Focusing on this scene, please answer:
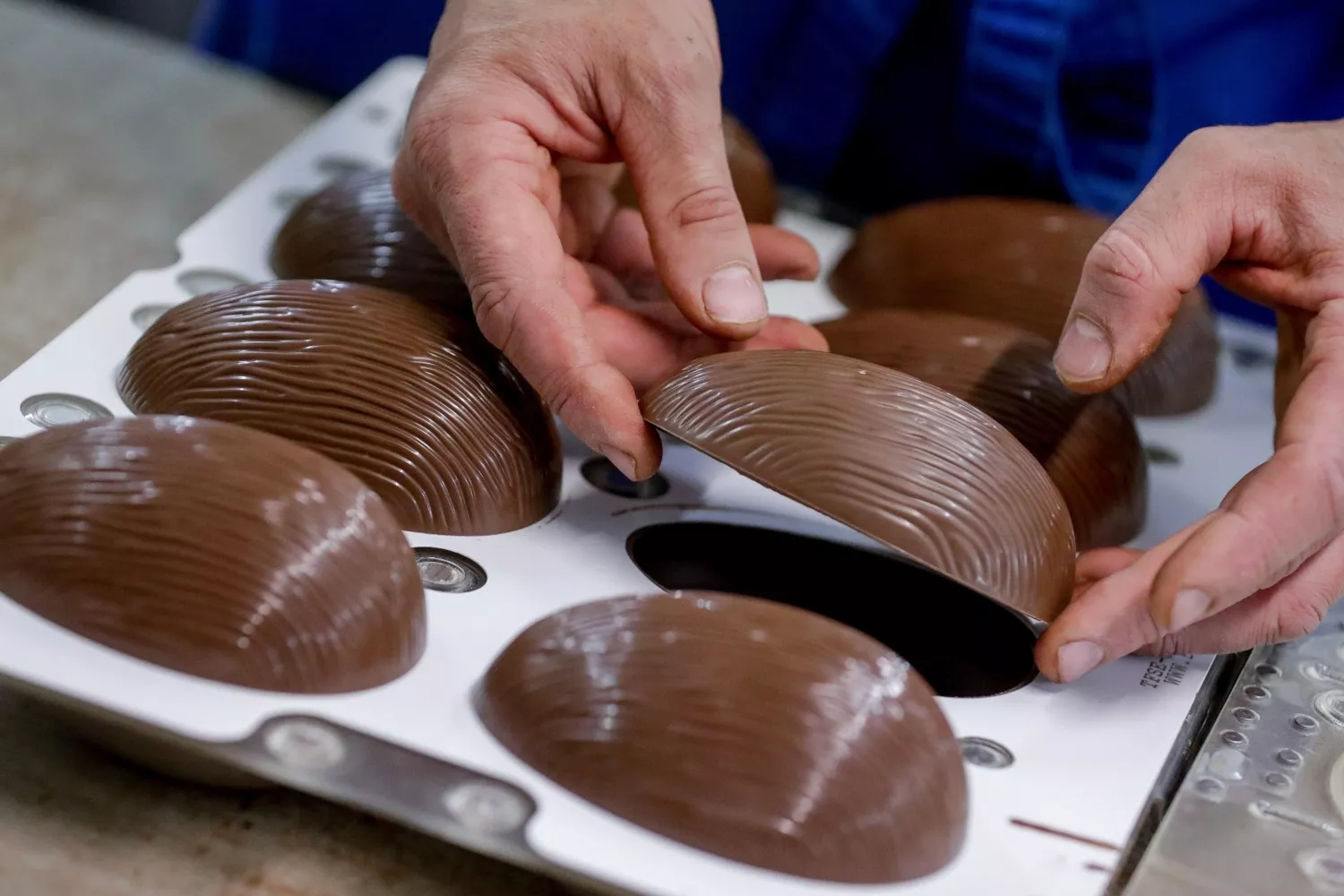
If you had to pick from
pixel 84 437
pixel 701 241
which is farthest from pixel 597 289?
pixel 84 437

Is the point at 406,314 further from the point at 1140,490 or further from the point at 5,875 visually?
the point at 1140,490

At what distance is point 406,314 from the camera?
122 centimetres

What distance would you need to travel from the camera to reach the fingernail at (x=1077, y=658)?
1055 mm

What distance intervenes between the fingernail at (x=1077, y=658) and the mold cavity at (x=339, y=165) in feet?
3.38

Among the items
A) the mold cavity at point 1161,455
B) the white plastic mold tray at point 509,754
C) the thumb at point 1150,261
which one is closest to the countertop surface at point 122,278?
the white plastic mold tray at point 509,754

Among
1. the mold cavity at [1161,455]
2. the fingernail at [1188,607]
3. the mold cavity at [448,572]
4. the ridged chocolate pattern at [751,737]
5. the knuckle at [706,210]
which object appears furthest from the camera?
the mold cavity at [1161,455]

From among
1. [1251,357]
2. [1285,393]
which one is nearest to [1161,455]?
[1285,393]

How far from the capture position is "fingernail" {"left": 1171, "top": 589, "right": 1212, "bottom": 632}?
1.01 metres

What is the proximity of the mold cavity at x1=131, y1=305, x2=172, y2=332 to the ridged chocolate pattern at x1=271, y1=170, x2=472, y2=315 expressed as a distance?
0.13m

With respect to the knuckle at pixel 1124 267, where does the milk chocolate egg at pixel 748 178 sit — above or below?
below

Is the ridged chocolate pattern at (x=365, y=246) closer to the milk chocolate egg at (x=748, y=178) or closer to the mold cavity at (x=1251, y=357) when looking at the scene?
the milk chocolate egg at (x=748, y=178)

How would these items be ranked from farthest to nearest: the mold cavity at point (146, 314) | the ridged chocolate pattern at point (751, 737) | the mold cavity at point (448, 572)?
the mold cavity at point (146, 314)
the mold cavity at point (448, 572)
the ridged chocolate pattern at point (751, 737)

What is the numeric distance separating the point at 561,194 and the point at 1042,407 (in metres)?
0.49

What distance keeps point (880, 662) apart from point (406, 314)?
502 millimetres
